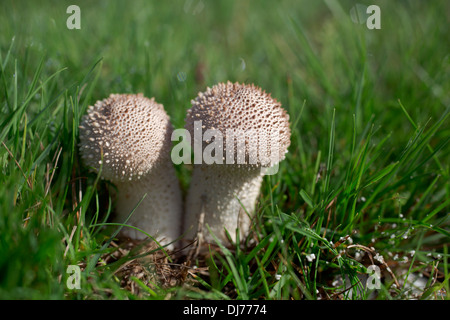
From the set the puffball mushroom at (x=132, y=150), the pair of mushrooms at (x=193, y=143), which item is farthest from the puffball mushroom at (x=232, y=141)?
the puffball mushroom at (x=132, y=150)

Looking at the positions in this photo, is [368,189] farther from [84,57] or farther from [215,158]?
[84,57]

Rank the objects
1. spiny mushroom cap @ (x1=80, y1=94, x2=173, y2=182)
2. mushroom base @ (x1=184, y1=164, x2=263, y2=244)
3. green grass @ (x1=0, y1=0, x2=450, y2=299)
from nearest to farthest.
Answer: green grass @ (x1=0, y1=0, x2=450, y2=299)
spiny mushroom cap @ (x1=80, y1=94, x2=173, y2=182)
mushroom base @ (x1=184, y1=164, x2=263, y2=244)

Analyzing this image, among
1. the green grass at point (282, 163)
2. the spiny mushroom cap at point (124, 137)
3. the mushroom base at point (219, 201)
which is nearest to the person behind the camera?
the green grass at point (282, 163)

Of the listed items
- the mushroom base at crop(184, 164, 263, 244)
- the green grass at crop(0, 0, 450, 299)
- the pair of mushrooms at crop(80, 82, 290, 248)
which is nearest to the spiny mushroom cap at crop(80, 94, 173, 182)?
the pair of mushrooms at crop(80, 82, 290, 248)

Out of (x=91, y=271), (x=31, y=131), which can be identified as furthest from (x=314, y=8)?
(x=91, y=271)

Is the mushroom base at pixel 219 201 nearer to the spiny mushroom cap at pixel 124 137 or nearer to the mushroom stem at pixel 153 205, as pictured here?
the mushroom stem at pixel 153 205

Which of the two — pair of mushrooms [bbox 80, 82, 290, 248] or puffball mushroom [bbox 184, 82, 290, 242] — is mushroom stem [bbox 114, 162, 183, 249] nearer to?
pair of mushrooms [bbox 80, 82, 290, 248]
